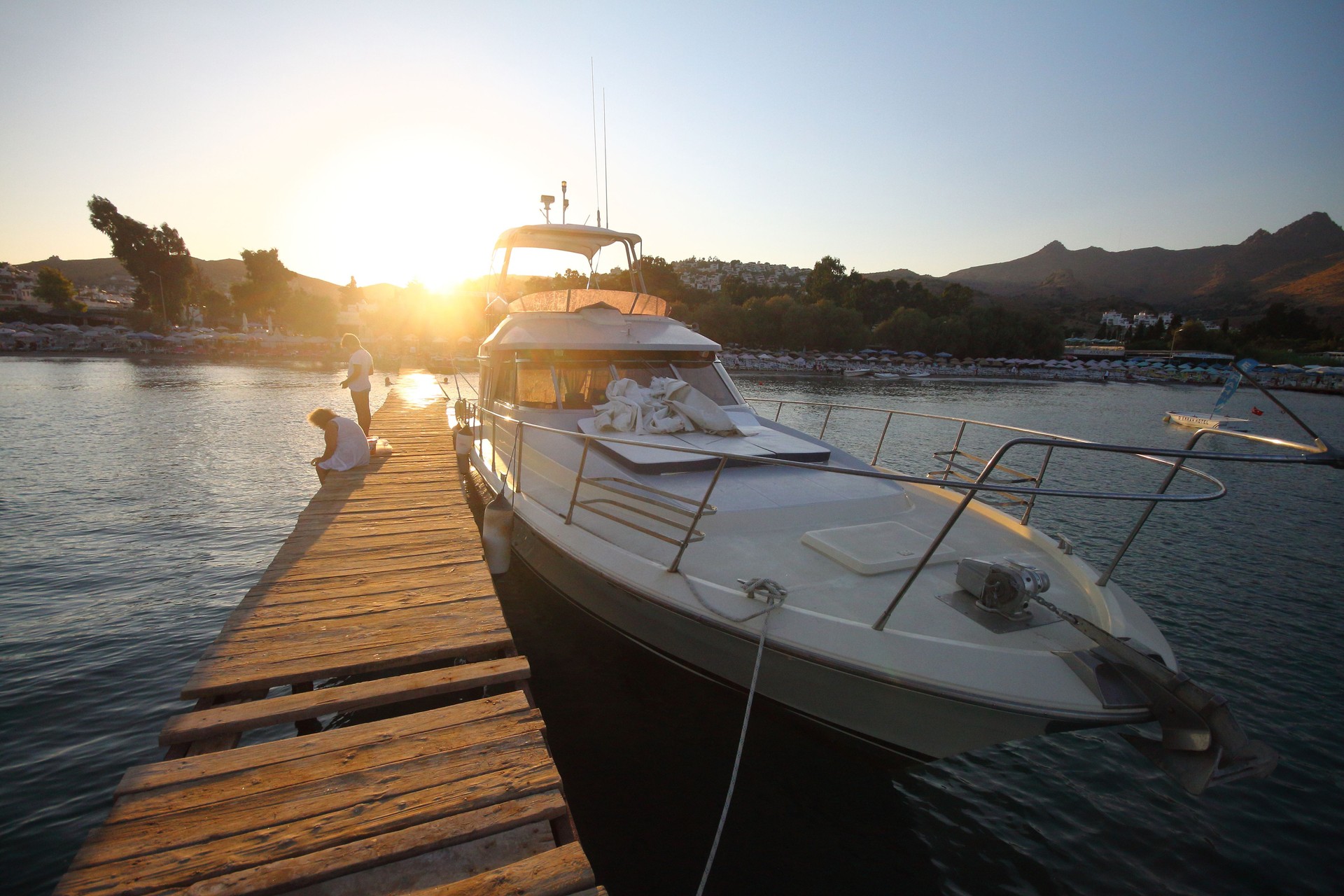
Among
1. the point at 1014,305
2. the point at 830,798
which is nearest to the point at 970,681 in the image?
the point at 830,798

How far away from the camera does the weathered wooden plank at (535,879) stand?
2.07m

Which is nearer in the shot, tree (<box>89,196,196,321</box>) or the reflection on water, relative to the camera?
the reflection on water

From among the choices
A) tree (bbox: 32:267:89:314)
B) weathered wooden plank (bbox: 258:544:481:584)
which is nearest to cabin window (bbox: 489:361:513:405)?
weathered wooden plank (bbox: 258:544:481:584)

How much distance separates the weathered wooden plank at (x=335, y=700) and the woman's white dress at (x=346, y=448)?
5.54 meters

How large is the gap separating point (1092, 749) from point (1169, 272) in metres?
257

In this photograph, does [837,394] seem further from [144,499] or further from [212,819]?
[212,819]

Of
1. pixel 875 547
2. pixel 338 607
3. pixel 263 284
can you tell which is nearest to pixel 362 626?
pixel 338 607

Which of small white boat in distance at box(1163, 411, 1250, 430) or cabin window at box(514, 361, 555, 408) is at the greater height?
cabin window at box(514, 361, 555, 408)

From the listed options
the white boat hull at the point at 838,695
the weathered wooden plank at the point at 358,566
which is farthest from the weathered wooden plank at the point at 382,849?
the weathered wooden plank at the point at 358,566

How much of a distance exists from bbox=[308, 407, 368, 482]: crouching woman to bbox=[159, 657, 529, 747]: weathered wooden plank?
17.7ft

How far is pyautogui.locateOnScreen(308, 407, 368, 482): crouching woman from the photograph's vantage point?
7.80 metres

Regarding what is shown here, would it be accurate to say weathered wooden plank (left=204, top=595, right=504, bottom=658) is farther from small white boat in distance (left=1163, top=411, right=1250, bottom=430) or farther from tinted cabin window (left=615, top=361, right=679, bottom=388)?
small white boat in distance (left=1163, top=411, right=1250, bottom=430)

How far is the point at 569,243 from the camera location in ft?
28.7

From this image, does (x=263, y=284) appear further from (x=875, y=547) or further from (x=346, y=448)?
(x=875, y=547)
